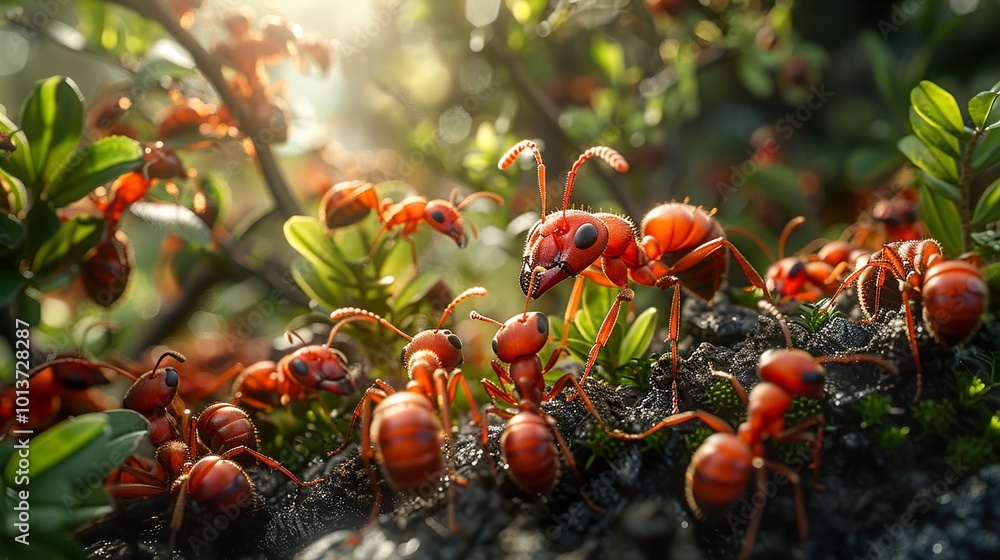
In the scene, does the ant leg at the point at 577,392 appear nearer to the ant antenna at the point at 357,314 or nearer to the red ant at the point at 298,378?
the ant antenna at the point at 357,314

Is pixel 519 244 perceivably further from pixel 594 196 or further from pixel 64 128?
pixel 64 128

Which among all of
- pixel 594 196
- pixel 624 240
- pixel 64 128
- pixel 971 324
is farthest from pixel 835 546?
pixel 64 128

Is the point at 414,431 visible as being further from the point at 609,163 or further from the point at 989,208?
the point at 989,208

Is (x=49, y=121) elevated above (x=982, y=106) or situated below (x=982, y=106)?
above

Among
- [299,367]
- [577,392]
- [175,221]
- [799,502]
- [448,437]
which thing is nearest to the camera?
[799,502]

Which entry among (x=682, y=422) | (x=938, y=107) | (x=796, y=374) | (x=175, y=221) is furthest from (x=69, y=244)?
(x=938, y=107)

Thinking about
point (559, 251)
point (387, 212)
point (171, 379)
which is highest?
point (387, 212)

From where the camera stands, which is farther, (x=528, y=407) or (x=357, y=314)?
(x=357, y=314)
